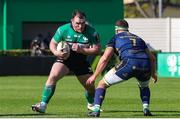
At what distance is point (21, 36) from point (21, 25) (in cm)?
61

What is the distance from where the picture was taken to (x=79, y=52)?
1342cm

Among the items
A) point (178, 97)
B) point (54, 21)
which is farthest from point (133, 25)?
point (178, 97)

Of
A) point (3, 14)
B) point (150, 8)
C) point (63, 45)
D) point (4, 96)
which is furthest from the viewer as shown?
point (150, 8)

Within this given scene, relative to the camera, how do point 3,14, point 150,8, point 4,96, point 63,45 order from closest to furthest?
1. point 63,45
2. point 4,96
3. point 3,14
4. point 150,8

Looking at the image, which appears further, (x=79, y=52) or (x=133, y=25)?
(x=133, y=25)

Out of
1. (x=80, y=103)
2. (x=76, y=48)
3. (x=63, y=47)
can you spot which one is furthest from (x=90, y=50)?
(x=80, y=103)

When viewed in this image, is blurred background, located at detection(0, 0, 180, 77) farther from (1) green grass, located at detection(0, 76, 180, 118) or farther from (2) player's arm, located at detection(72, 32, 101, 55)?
(2) player's arm, located at detection(72, 32, 101, 55)

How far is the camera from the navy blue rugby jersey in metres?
12.6

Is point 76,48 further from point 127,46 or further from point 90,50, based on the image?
point 127,46

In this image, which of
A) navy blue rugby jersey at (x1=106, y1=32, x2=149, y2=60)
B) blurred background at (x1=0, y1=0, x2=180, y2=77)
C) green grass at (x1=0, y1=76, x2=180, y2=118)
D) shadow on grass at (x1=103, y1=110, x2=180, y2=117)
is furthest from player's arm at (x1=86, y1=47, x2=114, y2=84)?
blurred background at (x1=0, y1=0, x2=180, y2=77)

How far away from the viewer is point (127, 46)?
41.5 ft

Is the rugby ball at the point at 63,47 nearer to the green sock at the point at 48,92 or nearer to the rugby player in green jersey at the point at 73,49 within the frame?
the rugby player in green jersey at the point at 73,49

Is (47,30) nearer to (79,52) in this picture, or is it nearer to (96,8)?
(96,8)

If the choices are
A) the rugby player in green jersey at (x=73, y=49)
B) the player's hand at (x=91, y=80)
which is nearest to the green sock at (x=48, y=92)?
the rugby player in green jersey at (x=73, y=49)
